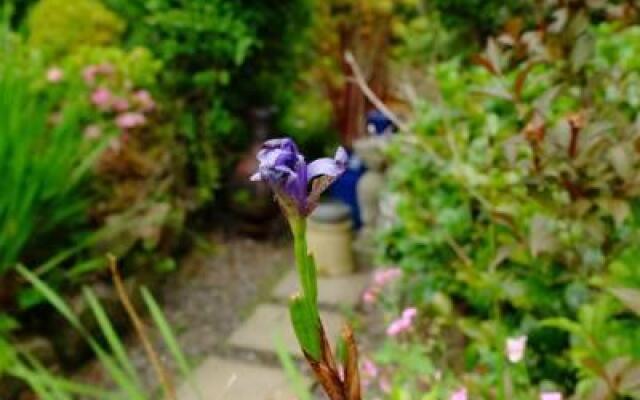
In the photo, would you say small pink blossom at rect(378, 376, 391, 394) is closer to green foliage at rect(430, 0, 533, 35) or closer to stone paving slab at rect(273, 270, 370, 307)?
stone paving slab at rect(273, 270, 370, 307)

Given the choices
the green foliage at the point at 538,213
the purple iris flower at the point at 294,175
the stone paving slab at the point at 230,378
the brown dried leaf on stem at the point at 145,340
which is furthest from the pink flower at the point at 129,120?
the purple iris flower at the point at 294,175

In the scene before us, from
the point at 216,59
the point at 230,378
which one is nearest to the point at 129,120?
the point at 216,59

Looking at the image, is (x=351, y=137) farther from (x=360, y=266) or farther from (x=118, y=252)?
(x=118, y=252)

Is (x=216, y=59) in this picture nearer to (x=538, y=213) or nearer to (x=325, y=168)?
(x=538, y=213)

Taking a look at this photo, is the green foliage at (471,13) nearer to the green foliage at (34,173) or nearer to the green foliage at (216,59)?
the green foliage at (216,59)

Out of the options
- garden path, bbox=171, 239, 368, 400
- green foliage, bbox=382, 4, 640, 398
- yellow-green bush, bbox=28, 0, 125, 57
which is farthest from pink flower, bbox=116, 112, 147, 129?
green foliage, bbox=382, 4, 640, 398
